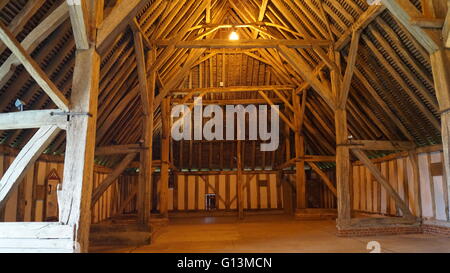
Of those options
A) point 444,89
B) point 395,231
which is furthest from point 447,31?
point 395,231

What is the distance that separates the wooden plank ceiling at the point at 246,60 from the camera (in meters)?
5.23

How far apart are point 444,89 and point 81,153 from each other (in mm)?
4155

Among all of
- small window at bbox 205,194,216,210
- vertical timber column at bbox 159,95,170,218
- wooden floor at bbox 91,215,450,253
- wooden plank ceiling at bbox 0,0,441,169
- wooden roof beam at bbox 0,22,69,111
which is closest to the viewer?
wooden roof beam at bbox 0,22,69,111

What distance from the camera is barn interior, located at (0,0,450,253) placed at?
385 centimetres

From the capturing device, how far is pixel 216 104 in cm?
1351

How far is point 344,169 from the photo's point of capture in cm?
747

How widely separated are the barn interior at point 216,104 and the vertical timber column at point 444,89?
0.02 metres

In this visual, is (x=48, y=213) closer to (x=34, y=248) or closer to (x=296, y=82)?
(x=34, y=248)

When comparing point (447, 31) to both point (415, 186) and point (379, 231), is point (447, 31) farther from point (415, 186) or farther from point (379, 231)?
point (415, 186)

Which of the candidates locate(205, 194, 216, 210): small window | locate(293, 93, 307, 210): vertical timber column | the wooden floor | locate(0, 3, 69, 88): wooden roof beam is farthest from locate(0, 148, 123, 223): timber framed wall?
locate(205, 194, 216, 210): small window

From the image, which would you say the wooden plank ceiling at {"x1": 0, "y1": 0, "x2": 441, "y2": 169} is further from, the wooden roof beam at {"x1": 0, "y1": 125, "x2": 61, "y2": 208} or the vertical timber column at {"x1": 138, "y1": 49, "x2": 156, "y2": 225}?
the wooden roof beam at {"x1": 0, "y1": 125, "x2": 61, "y2": 208}

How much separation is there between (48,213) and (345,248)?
6.33 metres

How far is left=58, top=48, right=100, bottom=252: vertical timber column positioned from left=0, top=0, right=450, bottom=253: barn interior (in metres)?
0.01

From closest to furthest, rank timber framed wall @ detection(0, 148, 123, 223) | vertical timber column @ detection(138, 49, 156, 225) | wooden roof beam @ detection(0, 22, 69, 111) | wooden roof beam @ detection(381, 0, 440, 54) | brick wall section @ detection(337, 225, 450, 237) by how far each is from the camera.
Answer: wooden roof beam @ detection(0, 22, 69, 111), wooden roof beam @ detection(381, 0, 440, 54), timber framed wall @ detection(0, 148, 123, 223), brick wall section @ detection(337, 225, 450, 237), vertical timber column @ detection(138, 49, 156, 225)
